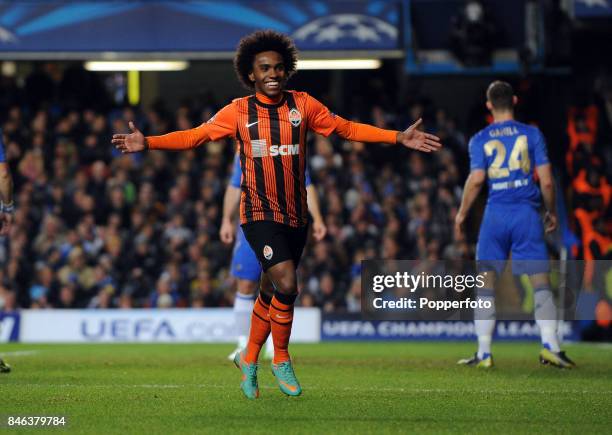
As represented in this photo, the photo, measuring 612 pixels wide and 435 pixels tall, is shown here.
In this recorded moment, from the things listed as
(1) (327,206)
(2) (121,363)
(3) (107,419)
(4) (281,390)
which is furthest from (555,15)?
(3) (107,419)

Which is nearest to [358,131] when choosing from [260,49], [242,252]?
[260,49]

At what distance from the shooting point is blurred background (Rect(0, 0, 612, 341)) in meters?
19.2

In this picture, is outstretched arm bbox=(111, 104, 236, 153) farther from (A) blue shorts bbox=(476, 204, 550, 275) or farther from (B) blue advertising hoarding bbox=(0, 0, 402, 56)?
(B) blue advertising hoarding bbox=(0, 0, 402, 56)

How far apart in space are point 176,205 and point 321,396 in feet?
41.3

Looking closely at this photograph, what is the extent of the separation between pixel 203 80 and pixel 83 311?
803 centimetres

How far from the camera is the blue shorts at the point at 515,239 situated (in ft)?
36.5

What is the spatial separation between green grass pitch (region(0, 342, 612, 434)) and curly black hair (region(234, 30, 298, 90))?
2313mm

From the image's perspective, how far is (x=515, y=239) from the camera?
11172mm

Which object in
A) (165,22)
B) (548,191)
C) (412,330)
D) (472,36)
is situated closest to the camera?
(548,191)

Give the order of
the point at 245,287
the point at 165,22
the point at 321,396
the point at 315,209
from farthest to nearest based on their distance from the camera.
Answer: the point at 165,22
the point at 245,287
the point at 315,209
the point at 321,396

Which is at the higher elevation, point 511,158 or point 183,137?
point 183,137

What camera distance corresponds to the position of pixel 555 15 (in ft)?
64.3

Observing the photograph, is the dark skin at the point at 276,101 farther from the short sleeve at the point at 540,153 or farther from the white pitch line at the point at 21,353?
the white pitch line at the point at 21,353

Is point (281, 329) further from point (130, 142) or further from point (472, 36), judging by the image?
point (472, 36)
